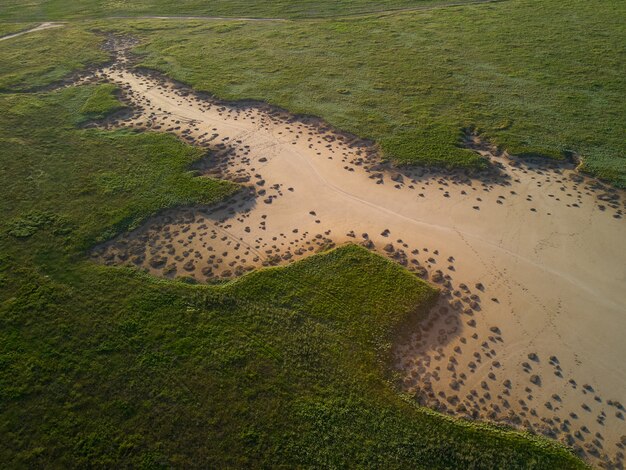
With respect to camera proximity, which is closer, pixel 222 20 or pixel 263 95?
pixel 263 95

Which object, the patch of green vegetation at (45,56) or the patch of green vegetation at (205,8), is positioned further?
the patch of green vegetation at (205,8)

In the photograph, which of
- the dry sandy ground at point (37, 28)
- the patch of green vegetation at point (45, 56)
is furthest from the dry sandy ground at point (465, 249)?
the dry sandy ground at point (37, 28)

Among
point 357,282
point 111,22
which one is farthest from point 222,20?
point 357,282

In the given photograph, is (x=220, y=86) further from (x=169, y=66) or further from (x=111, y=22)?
(x=111, y=22)

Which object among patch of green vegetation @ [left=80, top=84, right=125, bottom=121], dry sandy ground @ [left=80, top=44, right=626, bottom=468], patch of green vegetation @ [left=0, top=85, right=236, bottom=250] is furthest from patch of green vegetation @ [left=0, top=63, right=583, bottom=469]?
patch of green vegetation @ [left=80, top=84, right=125, bottom=121]

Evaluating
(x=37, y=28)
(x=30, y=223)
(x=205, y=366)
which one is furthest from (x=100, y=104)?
(x=37, y=28)

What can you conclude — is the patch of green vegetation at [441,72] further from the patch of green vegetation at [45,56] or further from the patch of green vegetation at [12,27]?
the patch of green vegetation at [12,27]
